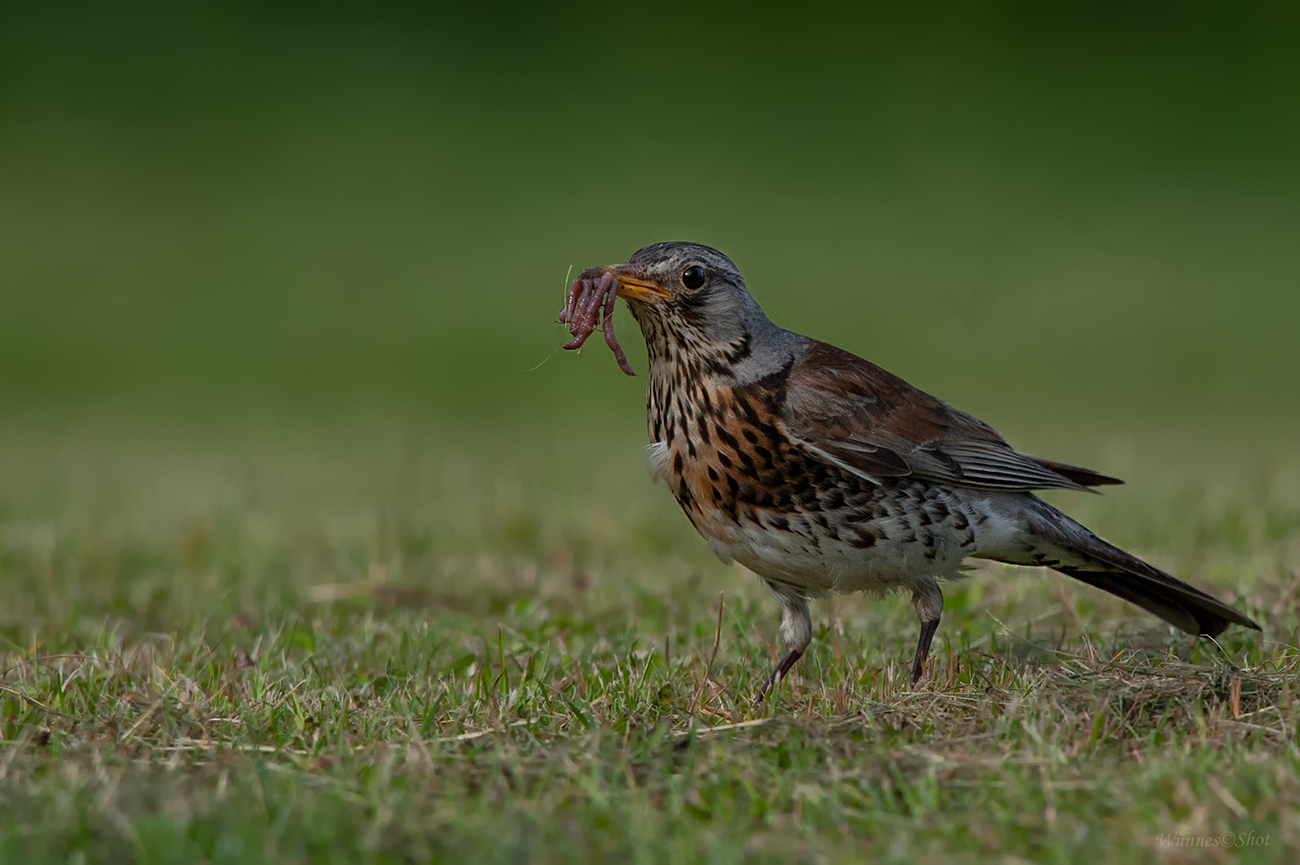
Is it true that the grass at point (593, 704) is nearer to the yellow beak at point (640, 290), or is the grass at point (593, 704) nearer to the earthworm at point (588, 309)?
the earthworm at point (588, 309)

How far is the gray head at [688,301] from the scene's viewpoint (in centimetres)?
487

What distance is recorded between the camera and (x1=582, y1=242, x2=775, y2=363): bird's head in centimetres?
487

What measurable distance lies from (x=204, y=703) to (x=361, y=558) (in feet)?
10.1

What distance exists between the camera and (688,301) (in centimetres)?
488

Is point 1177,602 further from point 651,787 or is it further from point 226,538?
point 226,538

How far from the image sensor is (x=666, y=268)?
192 inches

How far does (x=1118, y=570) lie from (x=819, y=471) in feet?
3.95

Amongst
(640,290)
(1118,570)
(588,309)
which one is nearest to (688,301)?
(640,290)

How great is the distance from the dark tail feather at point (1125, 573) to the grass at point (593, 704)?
0.10 m

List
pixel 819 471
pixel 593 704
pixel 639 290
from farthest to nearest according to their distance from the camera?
pixel 639 290 < pixel 819 471 < pixel 593 704

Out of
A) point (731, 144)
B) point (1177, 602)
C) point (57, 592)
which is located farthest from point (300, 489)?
point (731, 144)

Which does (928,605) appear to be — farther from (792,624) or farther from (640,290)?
(640,290)

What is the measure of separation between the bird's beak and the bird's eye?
7 cm

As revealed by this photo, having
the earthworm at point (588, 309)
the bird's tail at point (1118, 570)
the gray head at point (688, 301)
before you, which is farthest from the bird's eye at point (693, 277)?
the bird's tail at point (1118, 570)
